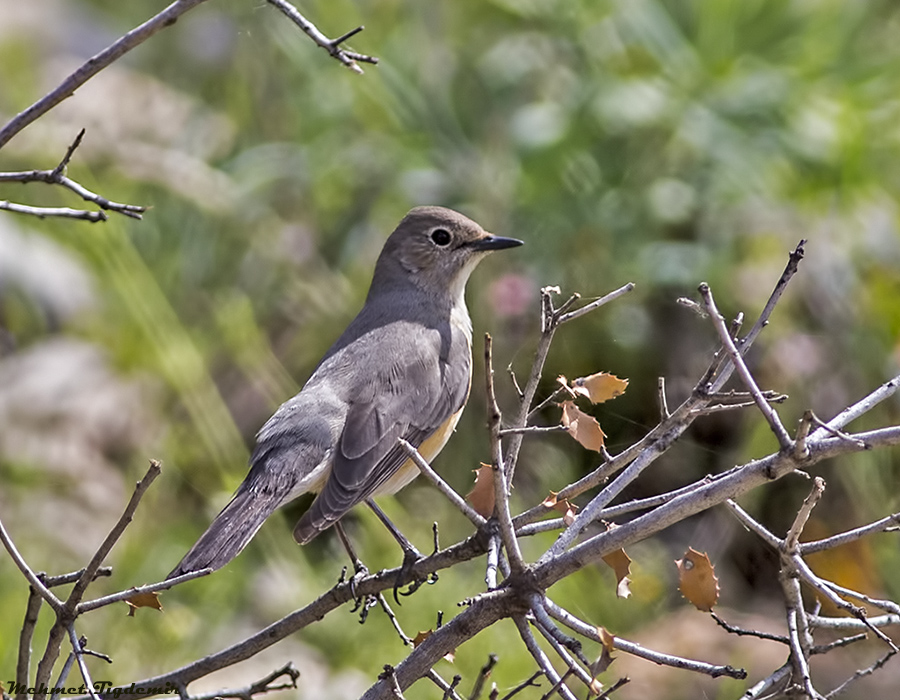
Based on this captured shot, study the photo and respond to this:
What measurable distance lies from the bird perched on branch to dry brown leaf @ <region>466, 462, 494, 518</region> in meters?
1.08

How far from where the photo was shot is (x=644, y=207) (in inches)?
247

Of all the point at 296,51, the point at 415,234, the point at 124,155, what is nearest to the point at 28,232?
the point at 124,155

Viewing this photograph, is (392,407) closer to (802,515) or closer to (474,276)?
(474,276)

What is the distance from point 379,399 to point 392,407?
2.3 inches

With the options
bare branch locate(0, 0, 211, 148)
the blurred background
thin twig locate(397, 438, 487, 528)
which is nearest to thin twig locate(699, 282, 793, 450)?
thin twig locate(397, 438, 487, 528)

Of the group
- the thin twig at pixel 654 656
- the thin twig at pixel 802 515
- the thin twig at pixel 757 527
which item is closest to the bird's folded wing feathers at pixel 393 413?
the thin twig at pixel 654 656

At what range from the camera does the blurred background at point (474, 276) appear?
5289mm

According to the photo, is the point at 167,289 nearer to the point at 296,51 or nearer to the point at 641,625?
the point at 296,51

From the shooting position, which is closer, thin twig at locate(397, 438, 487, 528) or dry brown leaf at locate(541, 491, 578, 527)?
thin twig at locate(397, 438, 487, 528)

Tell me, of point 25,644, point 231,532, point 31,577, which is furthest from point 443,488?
point 231,532

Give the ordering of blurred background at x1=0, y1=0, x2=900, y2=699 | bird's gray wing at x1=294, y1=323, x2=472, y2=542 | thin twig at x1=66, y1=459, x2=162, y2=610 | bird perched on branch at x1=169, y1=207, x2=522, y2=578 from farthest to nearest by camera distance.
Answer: blurred background at x1=0, y1=0, x2=900, y2=699 → bird's gray wing at x1=294, y1=323, x2=472, y2=542 → bird perched on branch at x1=169, y1=207, x2=522, y2=578 → thin twig at x1=66, y1=459, x2=162, y2=610

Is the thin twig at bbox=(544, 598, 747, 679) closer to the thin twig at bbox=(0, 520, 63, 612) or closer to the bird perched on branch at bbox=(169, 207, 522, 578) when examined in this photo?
the thin twig at bbox=(0, 520, 63, 612)

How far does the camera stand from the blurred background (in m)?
5.29

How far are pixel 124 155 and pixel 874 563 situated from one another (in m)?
4.81
